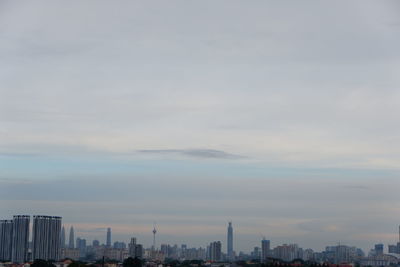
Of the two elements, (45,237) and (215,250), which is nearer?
(45,237)

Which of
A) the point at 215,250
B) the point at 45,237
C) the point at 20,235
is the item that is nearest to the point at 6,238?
the point at 20,235

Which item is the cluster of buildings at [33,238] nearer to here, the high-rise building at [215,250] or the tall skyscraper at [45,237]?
the tall skyscraper at [45,237]

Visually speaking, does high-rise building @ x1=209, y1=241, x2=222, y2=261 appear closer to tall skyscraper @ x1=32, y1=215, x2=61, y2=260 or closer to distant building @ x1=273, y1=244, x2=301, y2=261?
distant building @ x1=273, y1=244, x2=301, y2=261

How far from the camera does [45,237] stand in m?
95.2

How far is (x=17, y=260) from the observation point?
90125 mm

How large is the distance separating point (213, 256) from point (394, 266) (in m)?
51.1

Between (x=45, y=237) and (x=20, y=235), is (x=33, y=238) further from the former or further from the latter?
(x=20, y=235)

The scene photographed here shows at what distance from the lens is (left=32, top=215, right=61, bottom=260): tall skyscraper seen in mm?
94750

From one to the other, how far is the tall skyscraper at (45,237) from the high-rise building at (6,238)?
3.55m

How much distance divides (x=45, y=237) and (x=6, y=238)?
6.43m

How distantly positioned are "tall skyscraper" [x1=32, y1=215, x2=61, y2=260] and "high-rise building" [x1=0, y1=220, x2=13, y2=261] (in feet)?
11.6

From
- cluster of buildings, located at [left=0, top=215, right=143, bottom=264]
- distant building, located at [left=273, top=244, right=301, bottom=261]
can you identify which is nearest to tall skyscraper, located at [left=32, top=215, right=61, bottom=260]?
cluster of buildings, located at [left=0, top=215, right=143, bottom=264]

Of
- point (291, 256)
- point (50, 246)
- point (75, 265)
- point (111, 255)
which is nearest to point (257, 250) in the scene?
point (291, 256)

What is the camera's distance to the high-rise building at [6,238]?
313ft
